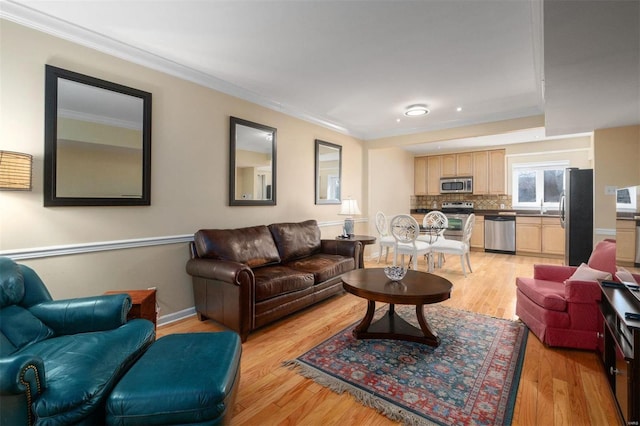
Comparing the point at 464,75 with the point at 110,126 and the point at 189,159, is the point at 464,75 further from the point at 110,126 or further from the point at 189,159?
the point at 110,126

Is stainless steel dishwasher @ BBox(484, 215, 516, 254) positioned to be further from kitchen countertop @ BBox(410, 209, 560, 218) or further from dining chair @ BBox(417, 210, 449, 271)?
dining chair @ BBox(417, 210, 449, 271)

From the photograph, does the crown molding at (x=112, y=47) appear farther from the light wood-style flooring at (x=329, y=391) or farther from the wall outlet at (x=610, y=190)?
the wall outlet at (x=610, y=190)

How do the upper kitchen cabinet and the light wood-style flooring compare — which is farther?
the upper kitchen cabinet

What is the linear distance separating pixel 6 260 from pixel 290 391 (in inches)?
71.7

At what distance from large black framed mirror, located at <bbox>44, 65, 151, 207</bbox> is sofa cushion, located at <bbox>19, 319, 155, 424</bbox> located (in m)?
1.27

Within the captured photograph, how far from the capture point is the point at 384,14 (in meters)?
2.09

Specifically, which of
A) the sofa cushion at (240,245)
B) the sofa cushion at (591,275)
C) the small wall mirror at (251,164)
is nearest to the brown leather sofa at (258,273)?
the sofa cushion at (240,245)

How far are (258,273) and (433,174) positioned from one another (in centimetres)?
628

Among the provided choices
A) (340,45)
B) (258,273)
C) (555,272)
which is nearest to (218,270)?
(258,273)

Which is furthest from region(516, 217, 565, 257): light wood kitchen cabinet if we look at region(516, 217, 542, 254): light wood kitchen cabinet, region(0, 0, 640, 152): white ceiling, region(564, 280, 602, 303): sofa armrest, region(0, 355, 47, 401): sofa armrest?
region(0, 355, 47, 401): sofa armrest

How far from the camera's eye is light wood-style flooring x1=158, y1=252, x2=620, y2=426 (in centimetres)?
160

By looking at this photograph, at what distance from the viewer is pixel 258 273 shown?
288 centimetres

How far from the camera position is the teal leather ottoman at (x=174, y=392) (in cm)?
119

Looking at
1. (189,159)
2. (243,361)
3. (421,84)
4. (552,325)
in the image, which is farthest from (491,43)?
(243,361)
